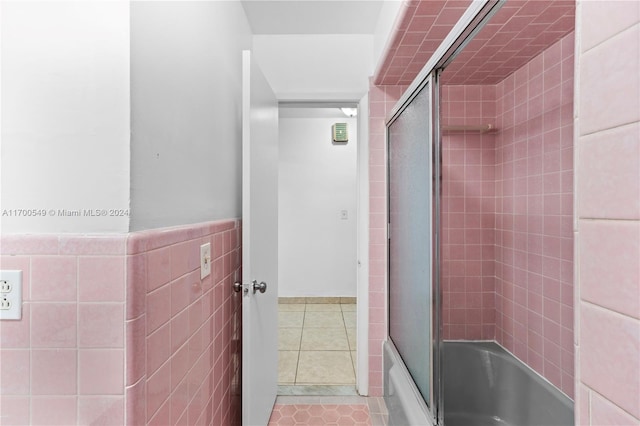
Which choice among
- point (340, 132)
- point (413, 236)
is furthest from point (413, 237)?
point (340, 132)

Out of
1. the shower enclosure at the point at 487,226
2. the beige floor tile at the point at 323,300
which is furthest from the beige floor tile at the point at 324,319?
the shower enclosure at the point at 487,226

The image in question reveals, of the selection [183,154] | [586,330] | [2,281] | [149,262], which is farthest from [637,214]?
[2,281]

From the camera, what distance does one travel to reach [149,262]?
732 mm

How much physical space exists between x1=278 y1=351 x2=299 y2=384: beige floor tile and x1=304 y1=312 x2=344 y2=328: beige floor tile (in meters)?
0.59

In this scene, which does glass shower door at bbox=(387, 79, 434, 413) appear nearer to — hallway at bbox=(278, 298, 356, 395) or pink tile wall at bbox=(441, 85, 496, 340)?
pink tile wall at bbox=(441, 85, 496, 340)

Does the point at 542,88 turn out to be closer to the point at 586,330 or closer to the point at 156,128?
the point at 586,330

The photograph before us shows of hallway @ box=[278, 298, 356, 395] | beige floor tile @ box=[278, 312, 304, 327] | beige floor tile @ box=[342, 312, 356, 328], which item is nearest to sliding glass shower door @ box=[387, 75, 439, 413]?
hallway @ box=[278, 298, 356, 395]

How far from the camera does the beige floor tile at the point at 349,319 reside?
298 centimetres

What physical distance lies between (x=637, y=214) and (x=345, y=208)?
3.24m

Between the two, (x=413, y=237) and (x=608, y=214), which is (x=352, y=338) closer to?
(x=413, y=237)

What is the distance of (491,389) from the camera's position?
175 centimetres

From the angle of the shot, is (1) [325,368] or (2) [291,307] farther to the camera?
(2) [291,307]

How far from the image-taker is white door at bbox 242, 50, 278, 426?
4.25 ft

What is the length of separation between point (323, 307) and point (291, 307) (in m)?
0.37
